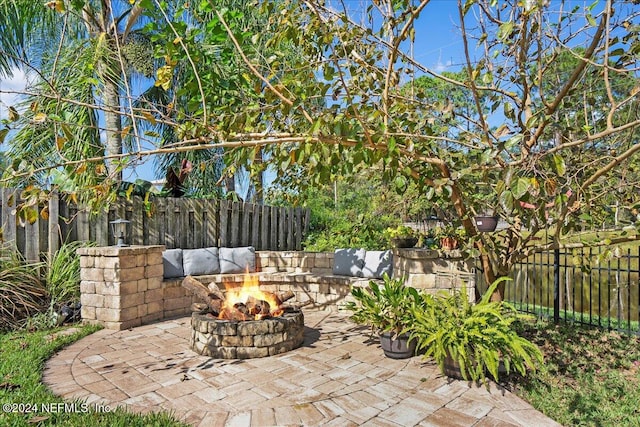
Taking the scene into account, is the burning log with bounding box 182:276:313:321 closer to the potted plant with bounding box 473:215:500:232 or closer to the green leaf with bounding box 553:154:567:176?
the potted plant with bounding box 473:215:500:232

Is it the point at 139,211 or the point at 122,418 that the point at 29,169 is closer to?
the point at 122,418

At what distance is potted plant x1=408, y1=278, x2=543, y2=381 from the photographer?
3.41 m

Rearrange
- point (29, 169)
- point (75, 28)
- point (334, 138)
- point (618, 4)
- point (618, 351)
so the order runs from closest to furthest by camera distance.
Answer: point (29, 169)
point (334, 138)
point (618, 4)
point (618, 351)
point (75, 28)

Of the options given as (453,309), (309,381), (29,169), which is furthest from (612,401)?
(29,169)

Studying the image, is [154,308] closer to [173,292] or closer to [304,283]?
[173,292]

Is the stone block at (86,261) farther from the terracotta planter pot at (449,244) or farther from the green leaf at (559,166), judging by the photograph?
the green leaf at (559,166)

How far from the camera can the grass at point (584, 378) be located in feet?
10.4

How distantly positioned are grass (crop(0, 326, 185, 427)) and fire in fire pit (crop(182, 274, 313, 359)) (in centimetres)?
139

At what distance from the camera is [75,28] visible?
979cm

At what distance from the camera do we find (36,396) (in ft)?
10.4

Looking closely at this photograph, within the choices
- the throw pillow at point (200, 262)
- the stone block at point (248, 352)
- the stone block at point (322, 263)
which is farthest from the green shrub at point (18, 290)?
the stone block at point (322, 263)

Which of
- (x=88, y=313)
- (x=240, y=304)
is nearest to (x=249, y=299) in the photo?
(x=240, y=304)

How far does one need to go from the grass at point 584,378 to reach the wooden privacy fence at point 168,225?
4531 millimetres

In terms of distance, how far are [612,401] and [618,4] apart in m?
3.33
